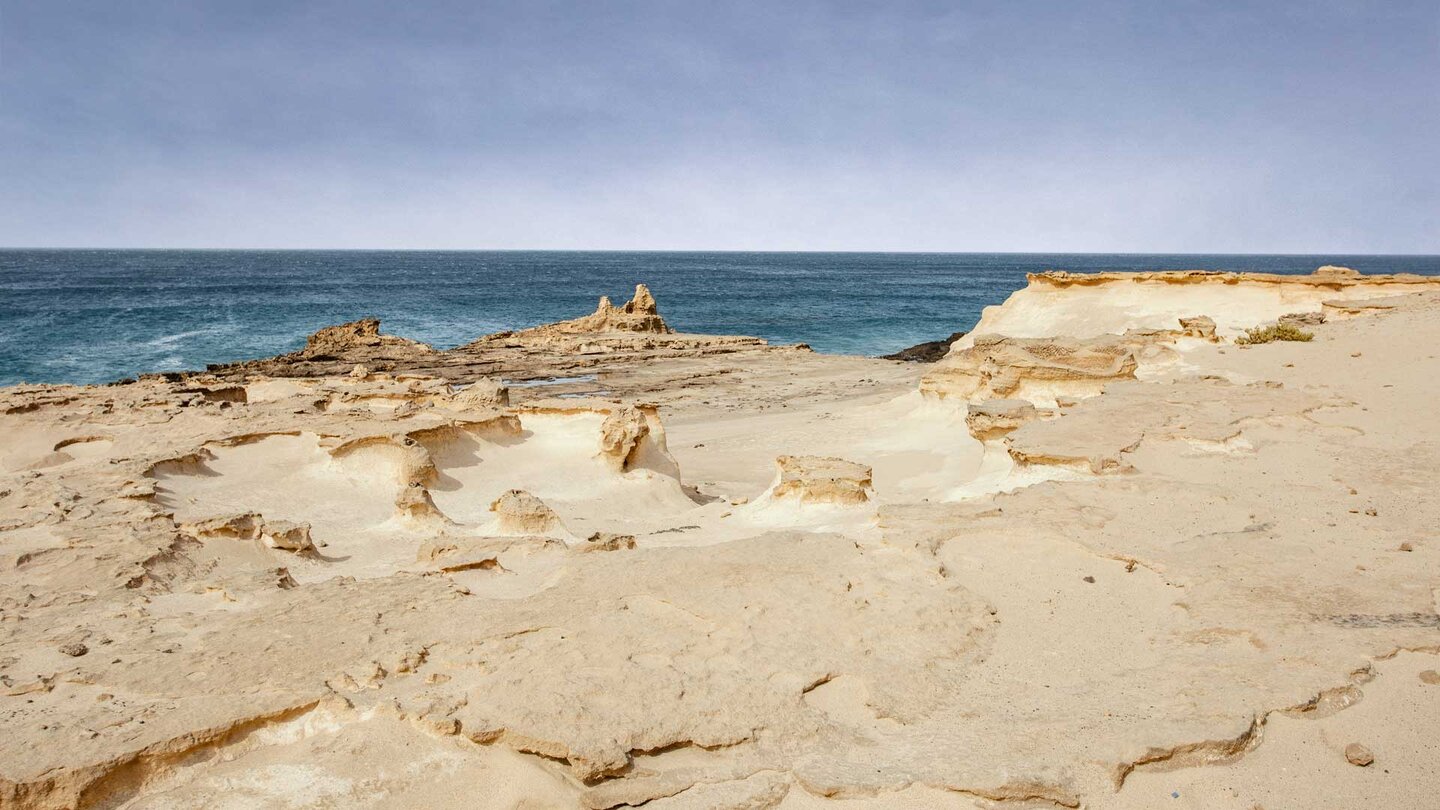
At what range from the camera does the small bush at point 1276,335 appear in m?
13.9

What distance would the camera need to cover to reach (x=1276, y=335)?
14344 mm

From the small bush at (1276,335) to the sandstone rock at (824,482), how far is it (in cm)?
1004

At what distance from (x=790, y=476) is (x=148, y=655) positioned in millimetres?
5822

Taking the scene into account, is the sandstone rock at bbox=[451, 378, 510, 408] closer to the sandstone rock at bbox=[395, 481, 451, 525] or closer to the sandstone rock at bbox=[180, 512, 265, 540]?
the sandstone rock at bbox=[395, 481, 451, 525]

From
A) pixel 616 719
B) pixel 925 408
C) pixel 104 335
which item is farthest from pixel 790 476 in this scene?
pixel 104 335

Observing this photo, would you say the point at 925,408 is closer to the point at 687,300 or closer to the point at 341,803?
the point at 341,803

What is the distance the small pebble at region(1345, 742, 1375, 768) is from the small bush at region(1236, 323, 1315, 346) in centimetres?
1288

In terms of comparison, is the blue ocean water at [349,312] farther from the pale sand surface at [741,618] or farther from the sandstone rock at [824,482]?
the sandstone rock at [824,482]

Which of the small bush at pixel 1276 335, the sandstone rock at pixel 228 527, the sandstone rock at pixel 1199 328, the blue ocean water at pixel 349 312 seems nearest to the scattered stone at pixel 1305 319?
the small bush at pixel 1276 335

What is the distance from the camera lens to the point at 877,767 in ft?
11.1

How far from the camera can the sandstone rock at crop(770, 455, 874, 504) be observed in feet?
27.2

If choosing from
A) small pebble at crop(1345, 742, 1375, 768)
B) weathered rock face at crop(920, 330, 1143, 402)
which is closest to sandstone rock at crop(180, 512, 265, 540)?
small pebble at crop(1345, 742, 1375, 768)

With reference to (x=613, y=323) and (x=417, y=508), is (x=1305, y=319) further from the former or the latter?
(x=613, y=323)

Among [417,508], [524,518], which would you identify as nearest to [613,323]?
[417,508]
